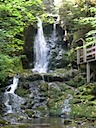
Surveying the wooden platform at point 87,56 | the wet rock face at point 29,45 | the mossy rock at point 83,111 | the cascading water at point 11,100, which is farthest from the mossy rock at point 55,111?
the wet rock face at point 29,45

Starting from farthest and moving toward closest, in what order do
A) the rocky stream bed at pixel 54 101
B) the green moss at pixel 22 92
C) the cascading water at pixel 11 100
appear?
1. the green moss at pixel 22 92
2. the cascading water at pixel 11 100
3. the rocky stream bed at pixel 54 101

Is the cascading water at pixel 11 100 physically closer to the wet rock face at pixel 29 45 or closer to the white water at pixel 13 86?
the white water at pixel 13 86

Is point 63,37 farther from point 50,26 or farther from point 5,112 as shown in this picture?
point 5,112

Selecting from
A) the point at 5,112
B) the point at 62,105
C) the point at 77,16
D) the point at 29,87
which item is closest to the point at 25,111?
the point at 5,112

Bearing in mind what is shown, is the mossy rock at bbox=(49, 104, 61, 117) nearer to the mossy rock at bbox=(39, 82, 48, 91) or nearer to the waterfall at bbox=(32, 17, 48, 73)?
the mossy rock at bbox=(39, 82, 48, 91)

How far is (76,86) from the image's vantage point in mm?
15453

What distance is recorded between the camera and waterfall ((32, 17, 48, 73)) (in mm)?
20359

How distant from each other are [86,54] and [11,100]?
5.56 metres

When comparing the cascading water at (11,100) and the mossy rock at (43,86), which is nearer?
the cascading water at (11,100)

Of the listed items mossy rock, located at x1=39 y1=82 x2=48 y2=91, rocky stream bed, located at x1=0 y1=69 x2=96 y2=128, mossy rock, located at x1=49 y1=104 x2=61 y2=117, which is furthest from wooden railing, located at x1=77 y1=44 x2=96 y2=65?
mossy rock, located at x1=49 y1=104 x2=61 y2=117

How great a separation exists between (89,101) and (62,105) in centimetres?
134

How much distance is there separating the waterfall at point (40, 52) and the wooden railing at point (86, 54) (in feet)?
12.9

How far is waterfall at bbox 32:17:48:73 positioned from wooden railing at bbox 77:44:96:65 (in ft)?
12.9

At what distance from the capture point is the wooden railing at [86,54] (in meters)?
15.1
